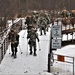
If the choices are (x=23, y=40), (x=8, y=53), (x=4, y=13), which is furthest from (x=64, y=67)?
(x=4, y=13)

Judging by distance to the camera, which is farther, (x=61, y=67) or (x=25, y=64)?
(x=25, y=64)

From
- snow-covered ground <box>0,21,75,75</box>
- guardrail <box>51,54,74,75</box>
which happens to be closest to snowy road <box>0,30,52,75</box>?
snow-covered ground <box>0,21,75,75</box>

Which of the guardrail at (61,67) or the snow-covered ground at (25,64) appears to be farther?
the snow-covered ground at (25,64)

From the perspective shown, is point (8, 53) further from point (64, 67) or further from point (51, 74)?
point (51, 74)

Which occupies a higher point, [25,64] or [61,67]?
[25,64]

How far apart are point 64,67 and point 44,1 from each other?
1788 inches

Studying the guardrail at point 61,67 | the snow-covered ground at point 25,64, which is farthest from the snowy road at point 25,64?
the guardrail at point 61,67

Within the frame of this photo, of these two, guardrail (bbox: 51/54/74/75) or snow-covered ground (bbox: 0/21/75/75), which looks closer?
guardrail (bbox: 51/54/74/75)

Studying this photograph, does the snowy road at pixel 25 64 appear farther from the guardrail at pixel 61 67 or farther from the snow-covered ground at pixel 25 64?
the guardrail at pixel 61 67

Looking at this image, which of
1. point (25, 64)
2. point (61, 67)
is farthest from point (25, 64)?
point (61, 67)

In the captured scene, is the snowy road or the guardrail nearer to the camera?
the guardrail

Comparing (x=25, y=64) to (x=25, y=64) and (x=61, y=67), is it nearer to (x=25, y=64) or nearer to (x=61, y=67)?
(x=25, y=64)

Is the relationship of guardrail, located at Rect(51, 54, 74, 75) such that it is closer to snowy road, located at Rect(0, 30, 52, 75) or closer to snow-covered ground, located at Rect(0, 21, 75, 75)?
snow-covered ground, located at Rect(0, 21, 75, 75)

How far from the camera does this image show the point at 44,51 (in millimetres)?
20281
